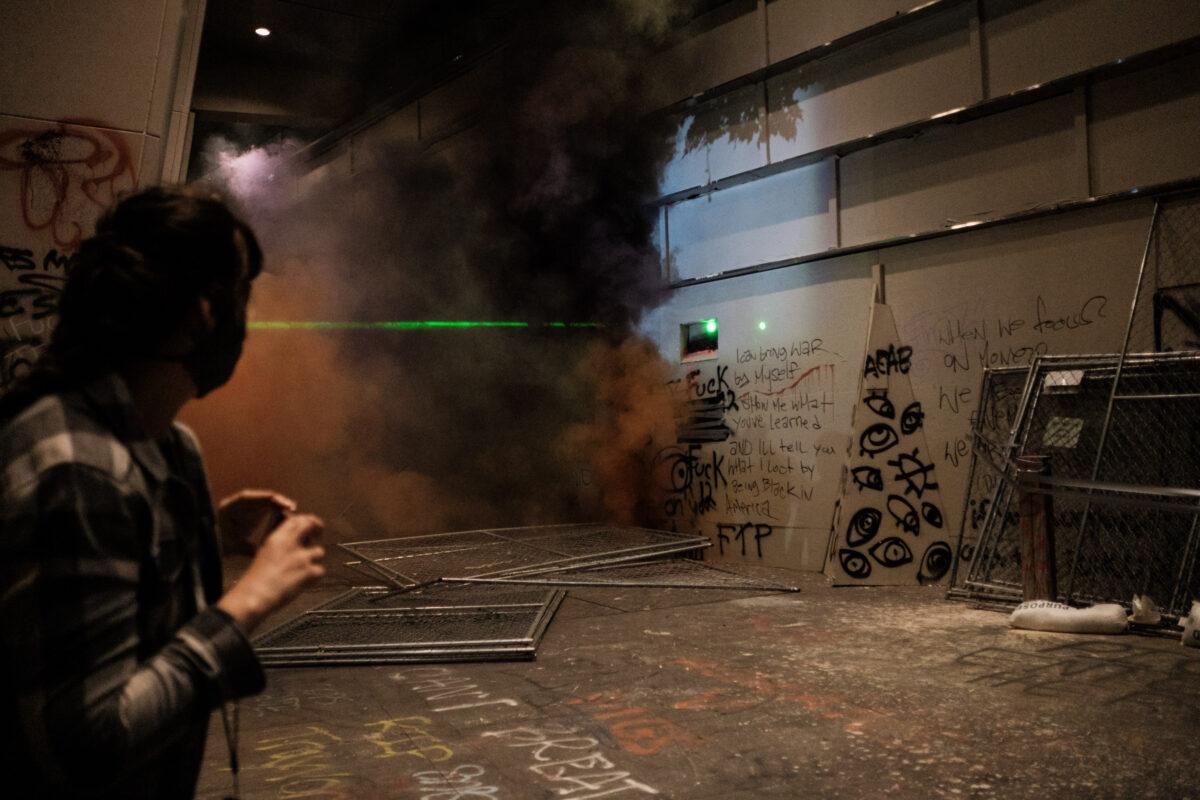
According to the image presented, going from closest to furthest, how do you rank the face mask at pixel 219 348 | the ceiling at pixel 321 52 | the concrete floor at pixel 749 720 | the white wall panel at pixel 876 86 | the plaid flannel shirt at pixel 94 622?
the plaid flannel shirt at pixel 94 622 < the face mask at pixel 219 348 < the concrete floor at pixel 749 720 < the white wall panel at pixel 876 86 < the ceiling at pixel 321 52

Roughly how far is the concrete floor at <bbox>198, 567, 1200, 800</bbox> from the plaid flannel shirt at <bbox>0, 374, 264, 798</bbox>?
235 cm

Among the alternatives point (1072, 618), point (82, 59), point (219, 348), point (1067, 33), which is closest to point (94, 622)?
point (219, 348)

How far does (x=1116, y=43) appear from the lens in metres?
6.86

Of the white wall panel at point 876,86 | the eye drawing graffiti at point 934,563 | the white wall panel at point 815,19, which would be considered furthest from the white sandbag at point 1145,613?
the white wall panel at point 815,19

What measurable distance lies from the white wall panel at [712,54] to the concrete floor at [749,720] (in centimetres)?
649

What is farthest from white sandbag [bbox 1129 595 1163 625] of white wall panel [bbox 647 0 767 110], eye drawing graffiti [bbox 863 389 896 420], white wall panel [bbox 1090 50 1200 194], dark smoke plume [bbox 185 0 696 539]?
white wall panel [bbox 647 0 767 110]

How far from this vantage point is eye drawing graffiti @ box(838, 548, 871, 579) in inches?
320

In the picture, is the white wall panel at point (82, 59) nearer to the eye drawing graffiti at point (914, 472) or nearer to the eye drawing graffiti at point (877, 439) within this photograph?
the eye drawing graffiti at point (877, 439)

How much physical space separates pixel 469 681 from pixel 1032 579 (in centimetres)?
431

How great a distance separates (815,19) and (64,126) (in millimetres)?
7374

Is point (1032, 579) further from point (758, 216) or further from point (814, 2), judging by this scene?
point (814, 2)

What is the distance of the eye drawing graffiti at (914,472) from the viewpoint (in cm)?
815

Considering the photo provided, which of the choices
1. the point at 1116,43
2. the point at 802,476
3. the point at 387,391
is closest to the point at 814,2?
the point at 1116,43

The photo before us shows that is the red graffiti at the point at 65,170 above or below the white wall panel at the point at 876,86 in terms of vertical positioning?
below
